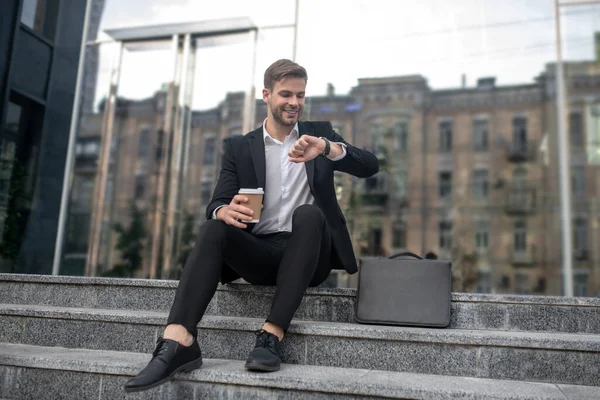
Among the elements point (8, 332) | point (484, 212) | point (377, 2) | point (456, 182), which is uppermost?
point (377, 2)

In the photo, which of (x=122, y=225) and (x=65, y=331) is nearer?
(x=65, y=331)

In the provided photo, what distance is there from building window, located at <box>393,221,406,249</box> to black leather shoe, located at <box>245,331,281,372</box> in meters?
7.66

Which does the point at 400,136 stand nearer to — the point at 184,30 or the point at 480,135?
the point at 480,135

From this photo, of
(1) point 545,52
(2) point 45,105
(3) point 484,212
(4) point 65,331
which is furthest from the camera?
(3) point 484,212

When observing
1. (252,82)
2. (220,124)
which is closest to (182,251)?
(220,124)

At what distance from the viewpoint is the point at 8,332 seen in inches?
102

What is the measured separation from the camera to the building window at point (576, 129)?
363 inches

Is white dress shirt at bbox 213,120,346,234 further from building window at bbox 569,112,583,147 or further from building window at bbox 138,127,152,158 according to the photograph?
building window at bbox 569,112,583,147

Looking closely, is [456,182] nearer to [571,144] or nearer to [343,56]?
[571,144]

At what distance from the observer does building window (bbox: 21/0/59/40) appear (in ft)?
15.4

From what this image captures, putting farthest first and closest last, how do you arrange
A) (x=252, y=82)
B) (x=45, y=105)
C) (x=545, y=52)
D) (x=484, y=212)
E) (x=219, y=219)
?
1. (x=484, y=212)
2. (x=545, y=52)
3. (x=252, y=82)
4. (x=45, y=105)
5. (x=219, y=219)

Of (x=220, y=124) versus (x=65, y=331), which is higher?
(x=220, y=124)

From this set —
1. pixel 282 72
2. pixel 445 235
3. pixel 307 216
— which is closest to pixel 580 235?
pixel 445 235

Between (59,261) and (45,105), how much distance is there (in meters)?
2.28
